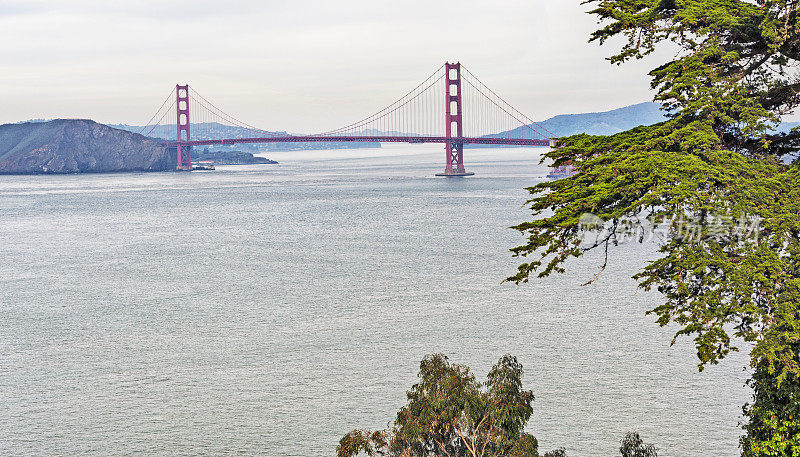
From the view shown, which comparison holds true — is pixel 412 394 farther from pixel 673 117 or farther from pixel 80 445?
pixel 80 445

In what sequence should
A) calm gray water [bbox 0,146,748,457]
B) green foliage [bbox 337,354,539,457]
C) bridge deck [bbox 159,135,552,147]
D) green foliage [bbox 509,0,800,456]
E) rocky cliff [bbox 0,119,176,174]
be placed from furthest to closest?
rocky cliff [bbox 0,119,176,174] → bridge deck [bbox 159,135,552,147] → calm gray water [bbox 0,146,748,457] → green foliage [bbox 337,354,539,457] → green foliage [bbox 509,0,800,456]

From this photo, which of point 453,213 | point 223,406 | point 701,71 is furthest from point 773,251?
point 453,213

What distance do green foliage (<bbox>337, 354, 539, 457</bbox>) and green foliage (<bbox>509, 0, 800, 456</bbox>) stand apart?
2.19 metres

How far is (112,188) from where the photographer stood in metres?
122

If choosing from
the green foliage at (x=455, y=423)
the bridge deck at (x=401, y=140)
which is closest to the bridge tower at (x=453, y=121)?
the bridge deck at (x=401, y=140)

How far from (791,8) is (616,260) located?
117 ft

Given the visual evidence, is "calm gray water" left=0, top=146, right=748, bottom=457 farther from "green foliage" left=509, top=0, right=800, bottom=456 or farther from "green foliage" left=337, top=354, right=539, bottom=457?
"green foliage" left=509, top=0, right=800, bottom=456

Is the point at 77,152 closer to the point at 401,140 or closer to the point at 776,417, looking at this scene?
the point at 401,140

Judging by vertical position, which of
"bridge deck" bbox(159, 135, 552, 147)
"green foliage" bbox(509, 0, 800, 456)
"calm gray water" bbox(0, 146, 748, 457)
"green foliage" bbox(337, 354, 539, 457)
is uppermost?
"bridge deck" bbox(159, 135, 552, 147)

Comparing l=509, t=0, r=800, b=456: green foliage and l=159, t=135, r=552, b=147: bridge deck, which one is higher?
l=159, t=135, r=552, b=147: bridge deck

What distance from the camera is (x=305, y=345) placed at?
27953 millimetres

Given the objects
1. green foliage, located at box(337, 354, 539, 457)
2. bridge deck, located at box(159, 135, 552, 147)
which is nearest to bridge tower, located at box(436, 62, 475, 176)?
bridge deck, located at box(159, 135, 552, 147)

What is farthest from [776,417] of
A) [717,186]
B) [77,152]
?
[77,152]

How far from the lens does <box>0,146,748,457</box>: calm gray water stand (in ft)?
67.7
